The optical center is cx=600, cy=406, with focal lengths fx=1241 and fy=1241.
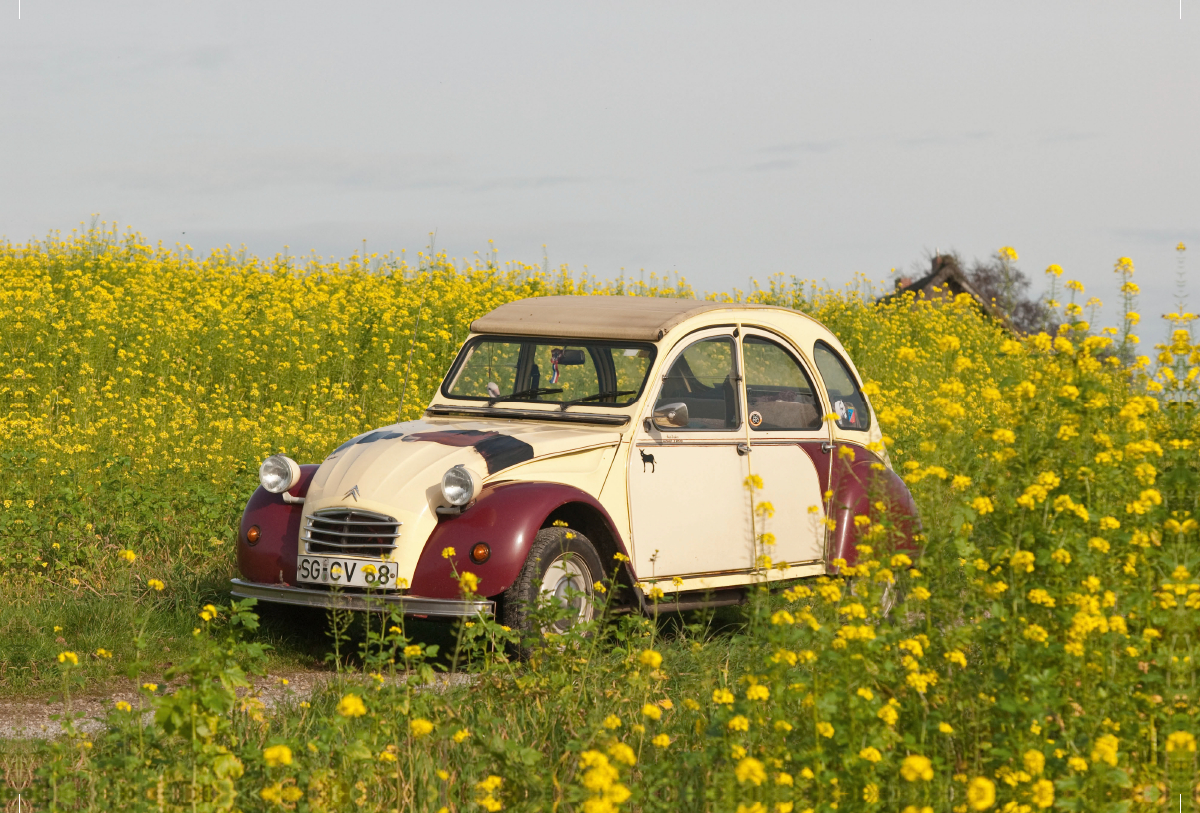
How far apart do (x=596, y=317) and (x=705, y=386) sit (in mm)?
798

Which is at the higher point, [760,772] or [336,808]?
[760,772]

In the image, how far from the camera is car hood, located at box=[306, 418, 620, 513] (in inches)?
254

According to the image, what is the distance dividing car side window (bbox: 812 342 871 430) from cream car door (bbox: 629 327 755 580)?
0.95m

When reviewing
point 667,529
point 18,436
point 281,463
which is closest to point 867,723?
Result: point 667,529

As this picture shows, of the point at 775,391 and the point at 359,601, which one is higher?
the point at 775,391

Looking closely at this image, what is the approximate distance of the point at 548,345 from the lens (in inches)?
307

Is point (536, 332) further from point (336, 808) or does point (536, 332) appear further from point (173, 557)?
point (336, 808)

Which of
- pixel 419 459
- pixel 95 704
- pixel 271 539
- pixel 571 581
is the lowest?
pixel 95 704

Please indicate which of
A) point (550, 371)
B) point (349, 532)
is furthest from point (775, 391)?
point (349, 532)

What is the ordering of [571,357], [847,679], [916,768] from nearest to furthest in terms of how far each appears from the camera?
[916,768], [847,679], [571,357]

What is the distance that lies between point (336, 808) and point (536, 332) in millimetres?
4351

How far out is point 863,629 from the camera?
12.3 ft

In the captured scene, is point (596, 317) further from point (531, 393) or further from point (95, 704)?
point (95, 704)

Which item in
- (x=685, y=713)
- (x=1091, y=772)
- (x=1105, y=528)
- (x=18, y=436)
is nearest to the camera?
(x=1091, y=772)
